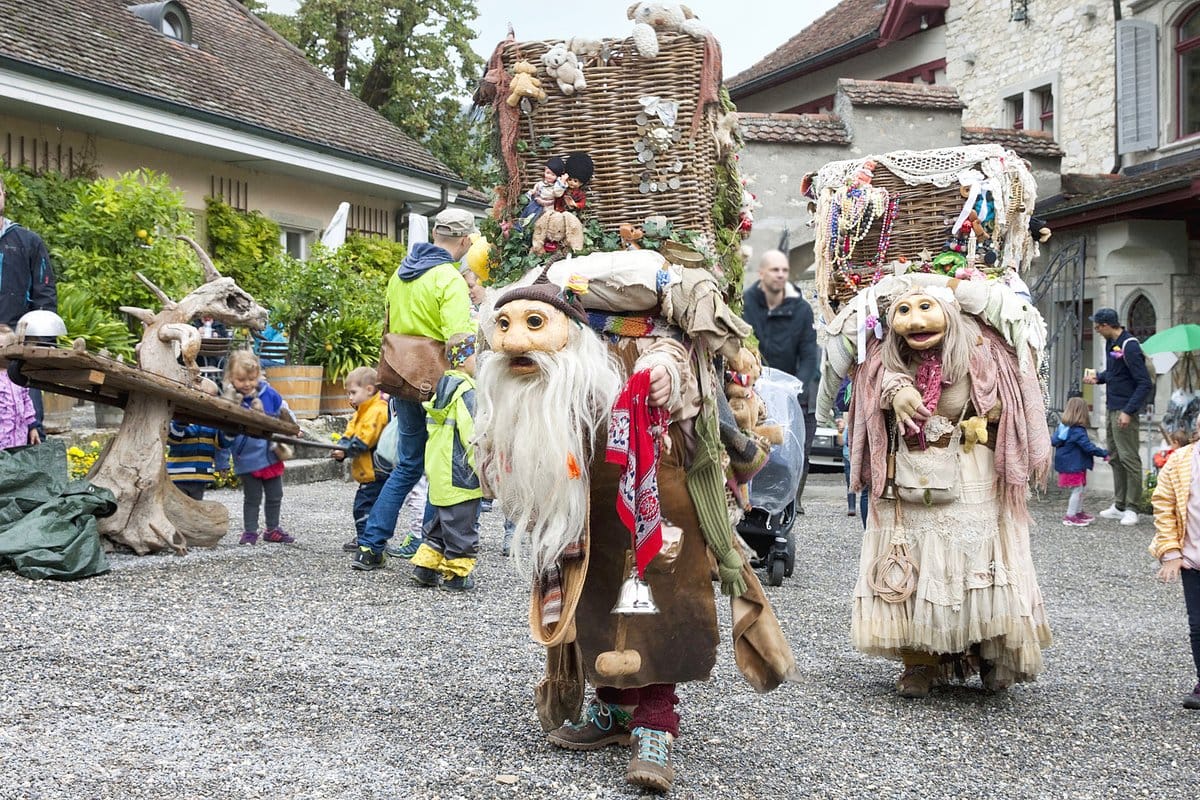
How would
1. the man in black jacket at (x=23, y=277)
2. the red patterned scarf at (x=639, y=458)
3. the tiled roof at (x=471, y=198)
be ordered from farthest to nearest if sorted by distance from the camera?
the tiled roof at (x=471, y=198), the man in black jacket at (x=23, y=277), the red patterned scarf at (x=639, y=458)

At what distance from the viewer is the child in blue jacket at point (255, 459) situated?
831 cm

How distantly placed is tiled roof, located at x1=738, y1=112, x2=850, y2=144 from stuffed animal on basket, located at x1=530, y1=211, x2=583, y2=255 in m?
13.3

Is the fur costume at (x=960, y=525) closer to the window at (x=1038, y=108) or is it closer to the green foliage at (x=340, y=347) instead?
the green foliage at (x=340, y=347)

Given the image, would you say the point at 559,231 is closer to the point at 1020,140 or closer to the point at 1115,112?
the point at 1020,140

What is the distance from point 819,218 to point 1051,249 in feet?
39.8

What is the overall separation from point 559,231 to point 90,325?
26.7ft

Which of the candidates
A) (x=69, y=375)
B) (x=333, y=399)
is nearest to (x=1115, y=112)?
(x=333, y=399)

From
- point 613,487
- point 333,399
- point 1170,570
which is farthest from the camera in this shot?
point 333,399

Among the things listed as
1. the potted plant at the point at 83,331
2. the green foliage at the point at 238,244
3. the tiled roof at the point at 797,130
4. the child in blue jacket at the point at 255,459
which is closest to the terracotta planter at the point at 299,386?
the potted plant at the point at 83,331

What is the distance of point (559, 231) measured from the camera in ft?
14.4

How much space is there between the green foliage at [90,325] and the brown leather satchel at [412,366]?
4916 millimetres

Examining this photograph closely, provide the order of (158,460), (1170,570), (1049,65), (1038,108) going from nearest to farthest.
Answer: (1170,570)
(158,460)
(1049,65)
(1038,108)

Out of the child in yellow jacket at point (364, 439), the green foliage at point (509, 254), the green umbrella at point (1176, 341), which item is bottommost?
the child in yellow jacket at point (364, 439)

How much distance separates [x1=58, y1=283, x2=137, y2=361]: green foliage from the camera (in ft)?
36.5
